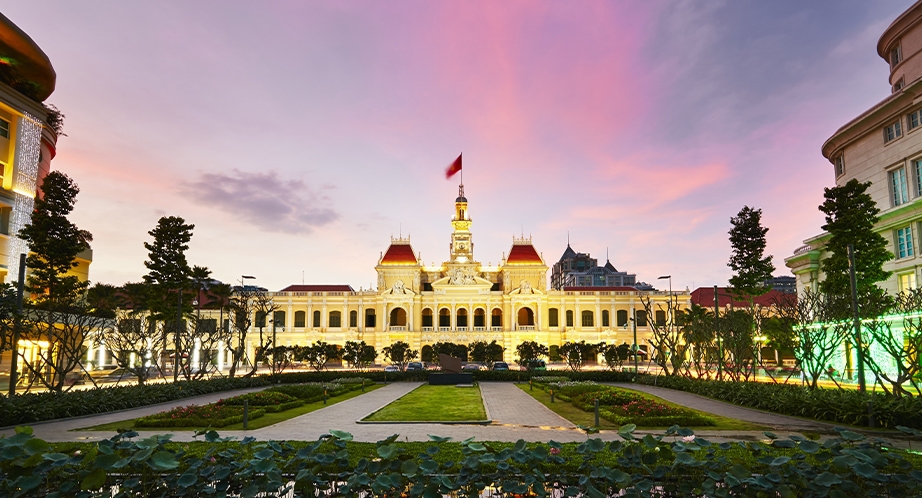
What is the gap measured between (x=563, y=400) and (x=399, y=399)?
8388 millimetres

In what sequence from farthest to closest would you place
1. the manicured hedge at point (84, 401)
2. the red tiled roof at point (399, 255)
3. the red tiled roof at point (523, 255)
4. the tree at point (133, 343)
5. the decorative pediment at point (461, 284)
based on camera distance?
1. the red tiled roof at point (523, 255)
2. the red tiled roof at point (399, 255)
3. the decorative pediment at point (461, 284)
4. the tree at point (133, 343)
5. the manicured hedge at point (84, 401)

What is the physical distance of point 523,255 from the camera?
9038 centimetres

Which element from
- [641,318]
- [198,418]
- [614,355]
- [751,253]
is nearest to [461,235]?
[641,318]

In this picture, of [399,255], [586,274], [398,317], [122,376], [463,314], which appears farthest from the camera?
[586,274]

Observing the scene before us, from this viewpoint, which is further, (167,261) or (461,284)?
(461,284)

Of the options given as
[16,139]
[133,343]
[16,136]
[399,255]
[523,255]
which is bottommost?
[133,343]

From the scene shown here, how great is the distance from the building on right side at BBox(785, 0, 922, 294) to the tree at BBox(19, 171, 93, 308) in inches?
1973

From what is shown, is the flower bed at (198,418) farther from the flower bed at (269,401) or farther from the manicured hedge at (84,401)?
the manicured hedge at (84,401)

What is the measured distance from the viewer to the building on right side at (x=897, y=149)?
36781 mm

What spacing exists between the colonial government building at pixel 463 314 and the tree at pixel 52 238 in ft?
149

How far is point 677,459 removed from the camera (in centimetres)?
712

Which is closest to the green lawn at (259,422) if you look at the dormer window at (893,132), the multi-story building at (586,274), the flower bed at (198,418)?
the flower bed at (198,418)

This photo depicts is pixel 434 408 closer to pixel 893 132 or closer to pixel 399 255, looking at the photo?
pixel 893 132

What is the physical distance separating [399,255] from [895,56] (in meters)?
64.7
